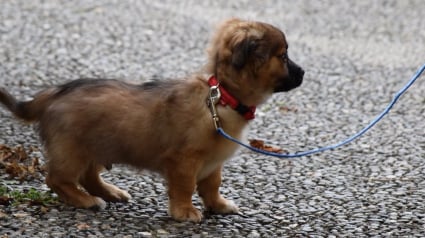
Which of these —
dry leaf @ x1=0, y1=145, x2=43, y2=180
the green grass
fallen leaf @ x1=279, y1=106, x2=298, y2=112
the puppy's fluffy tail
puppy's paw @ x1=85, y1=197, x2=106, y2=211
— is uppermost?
the puppy's fluffy tail

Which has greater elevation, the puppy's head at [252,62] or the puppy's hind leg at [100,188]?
the puppy's head at [252,62]

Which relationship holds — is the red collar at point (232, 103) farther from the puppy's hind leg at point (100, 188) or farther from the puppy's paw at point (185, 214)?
the puppy's hind leg at point (100, 188)

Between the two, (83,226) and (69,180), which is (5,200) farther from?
(83,226)

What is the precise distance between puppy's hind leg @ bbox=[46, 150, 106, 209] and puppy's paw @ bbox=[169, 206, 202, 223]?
20.2 inches

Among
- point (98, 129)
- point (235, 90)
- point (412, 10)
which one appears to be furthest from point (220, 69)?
point (412, 10)

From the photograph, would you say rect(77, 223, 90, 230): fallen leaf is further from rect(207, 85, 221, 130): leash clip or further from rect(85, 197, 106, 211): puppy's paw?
rect(207, 85, 221, 130): leash clip

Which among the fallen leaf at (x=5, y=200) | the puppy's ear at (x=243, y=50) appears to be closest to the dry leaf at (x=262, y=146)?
the puppy's ear at (x=243, y=50)

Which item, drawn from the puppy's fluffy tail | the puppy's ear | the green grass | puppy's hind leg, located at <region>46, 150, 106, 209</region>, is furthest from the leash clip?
the green grass

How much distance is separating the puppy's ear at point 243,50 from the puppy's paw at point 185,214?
3.05ft

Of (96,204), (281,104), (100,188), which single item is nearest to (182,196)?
(96,204)

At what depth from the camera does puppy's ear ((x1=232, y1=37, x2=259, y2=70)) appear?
4.82 meters

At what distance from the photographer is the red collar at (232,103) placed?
4.91 meters

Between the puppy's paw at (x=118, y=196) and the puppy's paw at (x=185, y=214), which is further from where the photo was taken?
the puppy's paw at (x=118, y=196)

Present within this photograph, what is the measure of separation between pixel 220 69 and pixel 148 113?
1.70 ft
